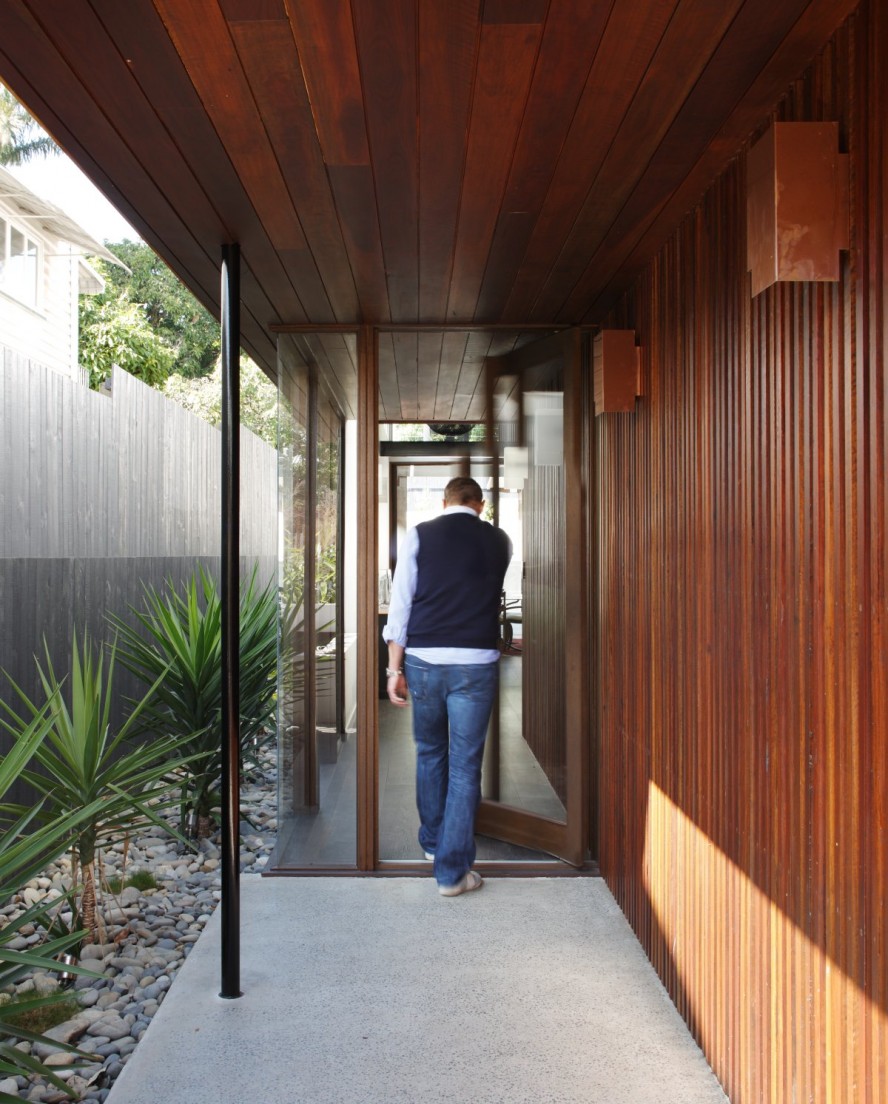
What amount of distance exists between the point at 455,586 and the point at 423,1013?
5.11 ft

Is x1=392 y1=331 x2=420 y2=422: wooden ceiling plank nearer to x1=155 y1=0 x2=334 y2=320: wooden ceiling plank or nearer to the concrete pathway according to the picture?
x1=155 y1=0 x2=334 y2=320: wooden ceiling plank

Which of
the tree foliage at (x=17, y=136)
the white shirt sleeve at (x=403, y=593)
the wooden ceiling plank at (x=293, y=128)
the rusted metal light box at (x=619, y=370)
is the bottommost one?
the white shirt sleeve at (x=403, y=593)

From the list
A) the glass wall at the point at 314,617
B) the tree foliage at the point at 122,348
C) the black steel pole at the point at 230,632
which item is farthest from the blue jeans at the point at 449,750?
the tree foliage at the point at 122,348

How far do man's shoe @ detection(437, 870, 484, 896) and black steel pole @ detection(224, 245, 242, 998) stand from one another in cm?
92

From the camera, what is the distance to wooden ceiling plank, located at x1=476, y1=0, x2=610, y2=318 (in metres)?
1.69

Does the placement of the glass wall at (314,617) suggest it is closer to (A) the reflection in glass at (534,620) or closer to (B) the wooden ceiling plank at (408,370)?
(B) the wooden ceiling plank at (408,370)

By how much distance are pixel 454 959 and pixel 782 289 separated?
222 centimetres

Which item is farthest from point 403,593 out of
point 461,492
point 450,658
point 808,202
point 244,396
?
point 244,396

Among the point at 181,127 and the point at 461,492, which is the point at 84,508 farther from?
the point at 181,127

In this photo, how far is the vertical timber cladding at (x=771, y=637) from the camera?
1.56 m

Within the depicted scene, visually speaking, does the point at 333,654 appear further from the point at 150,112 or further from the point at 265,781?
the point at 150,112

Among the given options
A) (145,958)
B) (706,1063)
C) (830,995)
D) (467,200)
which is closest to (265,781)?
(145,958)

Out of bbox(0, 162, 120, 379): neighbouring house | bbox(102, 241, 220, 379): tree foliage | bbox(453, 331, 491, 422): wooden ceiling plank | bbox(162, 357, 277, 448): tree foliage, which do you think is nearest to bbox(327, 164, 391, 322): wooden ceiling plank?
bbox(453, 331, 491, 422): wooden ceiling plank

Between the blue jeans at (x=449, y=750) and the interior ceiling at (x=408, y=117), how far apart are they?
4.96 ft
